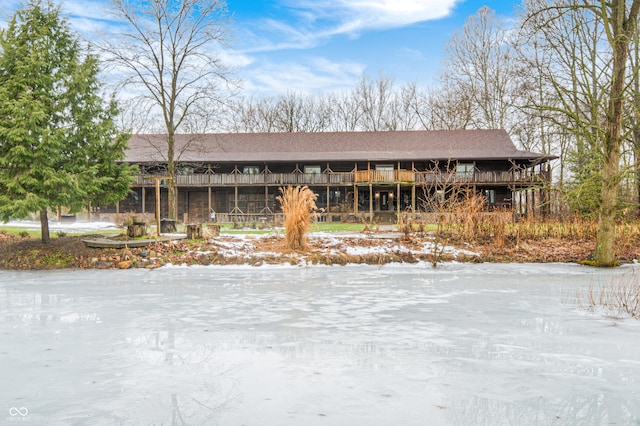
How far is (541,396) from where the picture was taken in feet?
13.8

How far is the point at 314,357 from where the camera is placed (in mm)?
5402

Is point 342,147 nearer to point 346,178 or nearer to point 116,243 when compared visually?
point 346,178

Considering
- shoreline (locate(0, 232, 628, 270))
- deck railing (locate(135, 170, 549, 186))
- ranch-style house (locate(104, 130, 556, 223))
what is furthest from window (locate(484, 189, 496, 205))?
shoreline (locate(0, 232, 628, 270))

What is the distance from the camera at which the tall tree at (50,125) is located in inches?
533

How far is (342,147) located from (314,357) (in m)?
33.5

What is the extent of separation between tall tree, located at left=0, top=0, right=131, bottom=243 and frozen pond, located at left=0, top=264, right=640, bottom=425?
452 centimetres

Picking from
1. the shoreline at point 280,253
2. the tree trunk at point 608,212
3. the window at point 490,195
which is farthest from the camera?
the window at point 490,195

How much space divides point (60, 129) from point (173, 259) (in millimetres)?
4665

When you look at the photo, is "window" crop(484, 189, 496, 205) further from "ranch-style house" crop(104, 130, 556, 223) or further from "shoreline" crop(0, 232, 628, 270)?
"shoreline" crop(0, 232, 628, 270)

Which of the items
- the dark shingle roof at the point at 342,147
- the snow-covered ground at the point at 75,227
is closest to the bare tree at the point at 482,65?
the dark shingle roof at the point at 342,147

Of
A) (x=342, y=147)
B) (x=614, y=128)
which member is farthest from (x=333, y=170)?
(x=614, y=128)

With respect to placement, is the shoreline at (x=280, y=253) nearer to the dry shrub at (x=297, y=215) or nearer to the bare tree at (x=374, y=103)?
the dry shrub at (x=297, y=215)

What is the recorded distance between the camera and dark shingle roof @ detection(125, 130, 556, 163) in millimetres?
35125

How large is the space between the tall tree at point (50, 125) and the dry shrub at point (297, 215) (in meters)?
5.08
